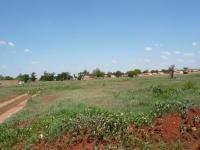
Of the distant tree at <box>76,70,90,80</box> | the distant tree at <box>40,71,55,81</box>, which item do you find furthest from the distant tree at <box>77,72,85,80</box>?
the distant tree at <box>40,71,55,81</box>

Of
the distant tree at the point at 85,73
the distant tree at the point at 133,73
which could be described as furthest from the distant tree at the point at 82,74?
the distant tree at the point at 133,73

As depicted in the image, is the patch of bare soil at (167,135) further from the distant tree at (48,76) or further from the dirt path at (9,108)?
the distant tree at (48,76)

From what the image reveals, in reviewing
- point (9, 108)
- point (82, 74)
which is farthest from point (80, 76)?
point (9, 108)

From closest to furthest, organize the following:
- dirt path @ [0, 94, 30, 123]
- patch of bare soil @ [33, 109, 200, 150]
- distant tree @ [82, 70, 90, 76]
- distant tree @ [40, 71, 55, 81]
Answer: patch of bare soil @ [33, 109, 200, 150] → dirt path @ [0, 94, 30, 123] → distant tree @ [40, 71, 55, 81] → distant tree @ [82, 70, 90, 76]

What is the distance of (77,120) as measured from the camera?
51.4 ft

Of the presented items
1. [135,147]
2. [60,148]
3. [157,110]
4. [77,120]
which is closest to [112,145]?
[135,147]

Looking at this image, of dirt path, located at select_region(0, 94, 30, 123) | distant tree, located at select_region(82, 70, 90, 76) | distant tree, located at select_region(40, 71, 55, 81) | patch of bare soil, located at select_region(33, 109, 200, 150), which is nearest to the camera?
patch of bare soil, located at select_region(33, 109, 200, 150)

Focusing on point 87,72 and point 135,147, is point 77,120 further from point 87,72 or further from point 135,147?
point 87,72

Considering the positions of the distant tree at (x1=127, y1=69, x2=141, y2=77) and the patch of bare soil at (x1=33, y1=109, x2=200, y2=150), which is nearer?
the patch of bare soil at (x1=33, y1=109, x2=200, y2=150)

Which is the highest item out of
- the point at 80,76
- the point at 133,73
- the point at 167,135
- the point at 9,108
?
the point at 133,73

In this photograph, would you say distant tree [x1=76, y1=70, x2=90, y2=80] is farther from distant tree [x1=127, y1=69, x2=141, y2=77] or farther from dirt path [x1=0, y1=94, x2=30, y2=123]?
dirt path [x1=0, y1=94, x2=30, y2=123]

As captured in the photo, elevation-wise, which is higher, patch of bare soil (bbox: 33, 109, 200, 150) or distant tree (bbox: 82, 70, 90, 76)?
distant tree (bbox: 82, 70, 90, 76)

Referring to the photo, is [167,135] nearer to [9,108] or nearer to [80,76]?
[9,108]

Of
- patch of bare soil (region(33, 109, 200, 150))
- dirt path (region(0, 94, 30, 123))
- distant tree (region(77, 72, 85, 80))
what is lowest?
dirt path (region(0, 94, 30, 123))
